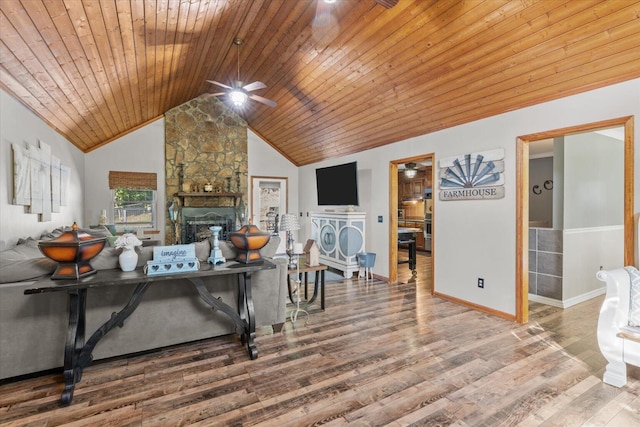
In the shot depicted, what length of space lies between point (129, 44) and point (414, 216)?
8114 mm

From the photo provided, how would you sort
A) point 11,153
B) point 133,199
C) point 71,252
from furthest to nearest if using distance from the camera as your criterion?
point 133,199
point 11,153
point 71,252

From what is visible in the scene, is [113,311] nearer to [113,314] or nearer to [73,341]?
[113,314]

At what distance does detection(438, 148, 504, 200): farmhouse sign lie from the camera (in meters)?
3.69

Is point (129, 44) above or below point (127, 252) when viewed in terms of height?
above

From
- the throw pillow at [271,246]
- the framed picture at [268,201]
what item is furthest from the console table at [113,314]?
the framed picture at [268,201]

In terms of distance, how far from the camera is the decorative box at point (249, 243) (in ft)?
9.13

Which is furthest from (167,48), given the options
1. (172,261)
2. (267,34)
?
(172,261)

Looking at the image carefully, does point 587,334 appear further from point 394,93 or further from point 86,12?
point 86,12

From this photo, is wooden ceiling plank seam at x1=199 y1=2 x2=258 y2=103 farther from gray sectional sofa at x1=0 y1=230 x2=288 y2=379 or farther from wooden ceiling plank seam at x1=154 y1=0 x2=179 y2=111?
gray sectional sofa at x1=0 y1=230 x2=288 y2=379

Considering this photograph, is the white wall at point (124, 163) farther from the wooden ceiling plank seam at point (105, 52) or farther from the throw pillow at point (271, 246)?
the throw pillow at point (271, 246)


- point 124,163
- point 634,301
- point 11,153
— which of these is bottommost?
point 634,301

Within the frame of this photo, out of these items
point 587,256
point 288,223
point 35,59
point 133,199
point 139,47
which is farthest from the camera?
point 133,199

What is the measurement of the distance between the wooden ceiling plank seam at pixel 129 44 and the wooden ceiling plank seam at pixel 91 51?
0.71 ft

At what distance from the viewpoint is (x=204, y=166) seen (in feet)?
23.1
